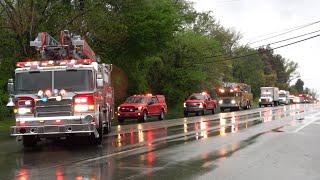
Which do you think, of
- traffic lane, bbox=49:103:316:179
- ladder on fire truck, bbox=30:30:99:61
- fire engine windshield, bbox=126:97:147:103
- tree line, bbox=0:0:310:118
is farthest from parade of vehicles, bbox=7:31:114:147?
fire engine windshield, bbox=126:97:147:103

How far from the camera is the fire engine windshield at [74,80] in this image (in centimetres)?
1672

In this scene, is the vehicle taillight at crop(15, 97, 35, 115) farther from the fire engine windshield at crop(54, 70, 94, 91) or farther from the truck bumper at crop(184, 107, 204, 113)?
the truck bumper at crop(184, 107, 204, 113)

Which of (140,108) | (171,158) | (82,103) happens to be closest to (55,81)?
(82,103)

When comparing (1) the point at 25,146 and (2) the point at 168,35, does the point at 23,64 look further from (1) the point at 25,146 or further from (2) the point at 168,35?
(2) the point at 168,35

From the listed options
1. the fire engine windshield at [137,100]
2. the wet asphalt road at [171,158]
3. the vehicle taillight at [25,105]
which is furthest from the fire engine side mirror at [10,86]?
the fire engine windshield at [137,100]

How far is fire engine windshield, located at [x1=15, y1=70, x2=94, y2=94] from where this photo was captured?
16719mm

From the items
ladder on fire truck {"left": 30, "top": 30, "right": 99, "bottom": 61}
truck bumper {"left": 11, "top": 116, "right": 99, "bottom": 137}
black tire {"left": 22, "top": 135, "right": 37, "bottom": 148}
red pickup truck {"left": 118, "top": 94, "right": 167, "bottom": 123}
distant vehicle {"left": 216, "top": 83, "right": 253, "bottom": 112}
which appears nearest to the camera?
truck bumper {"left": 11, "top": 116, "right": 99, "bottom": 137}

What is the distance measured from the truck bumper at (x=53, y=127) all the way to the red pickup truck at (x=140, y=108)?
57.5 ft

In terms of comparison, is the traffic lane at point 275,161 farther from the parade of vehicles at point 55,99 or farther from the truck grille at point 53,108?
the truck grille at point 53,108

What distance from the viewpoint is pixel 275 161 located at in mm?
13398

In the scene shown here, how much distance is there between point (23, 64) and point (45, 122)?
2.13m

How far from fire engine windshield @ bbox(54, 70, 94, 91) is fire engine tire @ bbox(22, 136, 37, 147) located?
2148 millimetres

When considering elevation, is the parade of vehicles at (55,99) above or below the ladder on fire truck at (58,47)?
below

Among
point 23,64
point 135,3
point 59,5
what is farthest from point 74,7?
point 23,64
